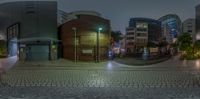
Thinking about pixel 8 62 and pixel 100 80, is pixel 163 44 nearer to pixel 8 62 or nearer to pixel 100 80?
pixel 100 80

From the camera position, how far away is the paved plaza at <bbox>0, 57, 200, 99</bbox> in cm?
159

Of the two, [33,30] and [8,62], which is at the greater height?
[33,30]

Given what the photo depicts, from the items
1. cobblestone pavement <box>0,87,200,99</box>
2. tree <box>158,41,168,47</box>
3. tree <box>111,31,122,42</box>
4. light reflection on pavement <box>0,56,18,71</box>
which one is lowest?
cobblestone pavement <box>0,87,200,99</box>

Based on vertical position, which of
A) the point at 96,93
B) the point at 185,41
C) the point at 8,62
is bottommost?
the point at 96,93

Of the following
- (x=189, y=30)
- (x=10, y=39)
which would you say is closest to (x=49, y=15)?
(x=10, y=39)

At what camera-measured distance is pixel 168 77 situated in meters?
1.82

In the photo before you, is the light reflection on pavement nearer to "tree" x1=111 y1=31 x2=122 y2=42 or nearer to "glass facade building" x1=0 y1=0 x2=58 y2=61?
"glass facade building" x1=0 y1=0 x2=58 y2=61

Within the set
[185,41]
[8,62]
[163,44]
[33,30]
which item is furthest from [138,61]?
[8,62]

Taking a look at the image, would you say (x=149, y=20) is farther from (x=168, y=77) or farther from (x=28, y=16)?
(x=28, y=16)

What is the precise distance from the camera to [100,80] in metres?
1.81

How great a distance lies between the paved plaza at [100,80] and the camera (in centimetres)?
159

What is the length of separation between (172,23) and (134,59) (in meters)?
0.28

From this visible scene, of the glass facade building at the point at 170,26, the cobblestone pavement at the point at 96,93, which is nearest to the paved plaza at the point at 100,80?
the cobblestone pavement at the point at 96,93

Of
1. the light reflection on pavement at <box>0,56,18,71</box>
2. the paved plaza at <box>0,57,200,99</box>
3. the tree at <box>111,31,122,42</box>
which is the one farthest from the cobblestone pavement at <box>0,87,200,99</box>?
the tree at <box>111,31,122,42</box>
